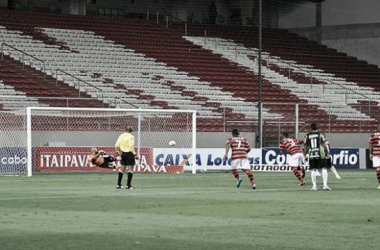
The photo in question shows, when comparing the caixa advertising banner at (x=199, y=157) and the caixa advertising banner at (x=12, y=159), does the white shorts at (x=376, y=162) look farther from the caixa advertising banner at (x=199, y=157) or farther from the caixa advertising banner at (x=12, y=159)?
the caixa advertising banner at (x=12, y=159)

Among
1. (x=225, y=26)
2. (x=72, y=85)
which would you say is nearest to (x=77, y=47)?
(x=72, y=85)

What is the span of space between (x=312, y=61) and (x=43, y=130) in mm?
24897

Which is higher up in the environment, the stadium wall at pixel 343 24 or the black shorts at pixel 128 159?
the stadium wall at pixel 343 24

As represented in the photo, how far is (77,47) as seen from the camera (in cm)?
5059

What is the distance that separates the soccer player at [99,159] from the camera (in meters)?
37.1

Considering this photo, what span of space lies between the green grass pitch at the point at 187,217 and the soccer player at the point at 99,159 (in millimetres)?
9256

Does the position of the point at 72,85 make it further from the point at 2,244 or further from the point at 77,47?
the point at 2,244

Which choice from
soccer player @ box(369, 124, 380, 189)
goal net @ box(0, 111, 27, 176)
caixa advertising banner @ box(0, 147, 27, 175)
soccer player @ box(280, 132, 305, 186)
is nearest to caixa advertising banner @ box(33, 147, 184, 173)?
goal net @ box(0, 111, 27, 176)

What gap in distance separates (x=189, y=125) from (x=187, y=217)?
923 inches

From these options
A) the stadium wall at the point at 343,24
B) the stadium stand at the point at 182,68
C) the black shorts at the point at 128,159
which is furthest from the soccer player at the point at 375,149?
the stadium wall at the point at 343,24

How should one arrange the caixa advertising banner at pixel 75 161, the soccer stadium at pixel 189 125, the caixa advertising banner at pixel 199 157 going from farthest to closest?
the caixa advertising banner at pixel 199 157 → the caixa advertising banner at pixel 75 161 → the soccer stadium at pixel 189 125

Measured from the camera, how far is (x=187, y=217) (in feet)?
54.6

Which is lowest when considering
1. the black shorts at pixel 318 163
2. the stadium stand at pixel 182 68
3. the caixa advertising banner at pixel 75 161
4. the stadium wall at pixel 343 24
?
the caixa advertising banner at pixel 75 161

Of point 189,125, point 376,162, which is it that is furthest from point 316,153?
point 189,125
